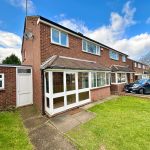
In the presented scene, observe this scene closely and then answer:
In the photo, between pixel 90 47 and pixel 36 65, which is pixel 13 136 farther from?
pixel 90 47

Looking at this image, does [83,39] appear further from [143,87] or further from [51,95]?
[143,87]

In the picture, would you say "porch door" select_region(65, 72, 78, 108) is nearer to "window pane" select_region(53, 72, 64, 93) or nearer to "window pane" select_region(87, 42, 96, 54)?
"window pane" select_region(53, 72, 64, 93)

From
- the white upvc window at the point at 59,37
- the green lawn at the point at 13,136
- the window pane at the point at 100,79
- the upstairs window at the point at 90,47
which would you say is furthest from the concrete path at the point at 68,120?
the upstairs window at the point at 90,47

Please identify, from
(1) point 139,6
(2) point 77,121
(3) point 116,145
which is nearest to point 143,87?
(1) point 139,6

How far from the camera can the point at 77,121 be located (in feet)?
22.2

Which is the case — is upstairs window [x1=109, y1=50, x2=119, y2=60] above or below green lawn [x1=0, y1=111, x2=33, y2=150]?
above

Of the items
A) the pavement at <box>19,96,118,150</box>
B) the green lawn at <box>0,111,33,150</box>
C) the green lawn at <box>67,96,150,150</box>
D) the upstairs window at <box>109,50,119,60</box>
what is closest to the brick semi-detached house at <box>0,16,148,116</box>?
the pavement at <box>19,96,118,150</box>

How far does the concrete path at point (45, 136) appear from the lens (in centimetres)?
450

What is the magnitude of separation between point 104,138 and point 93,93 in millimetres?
6565

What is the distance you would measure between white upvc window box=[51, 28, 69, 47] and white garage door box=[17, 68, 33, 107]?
344 centimetres

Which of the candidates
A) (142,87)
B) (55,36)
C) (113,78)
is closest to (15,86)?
(55,36)

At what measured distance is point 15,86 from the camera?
9852 millimetres

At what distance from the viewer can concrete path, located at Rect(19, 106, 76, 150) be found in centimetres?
450

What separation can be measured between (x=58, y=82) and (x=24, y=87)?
388 cm
